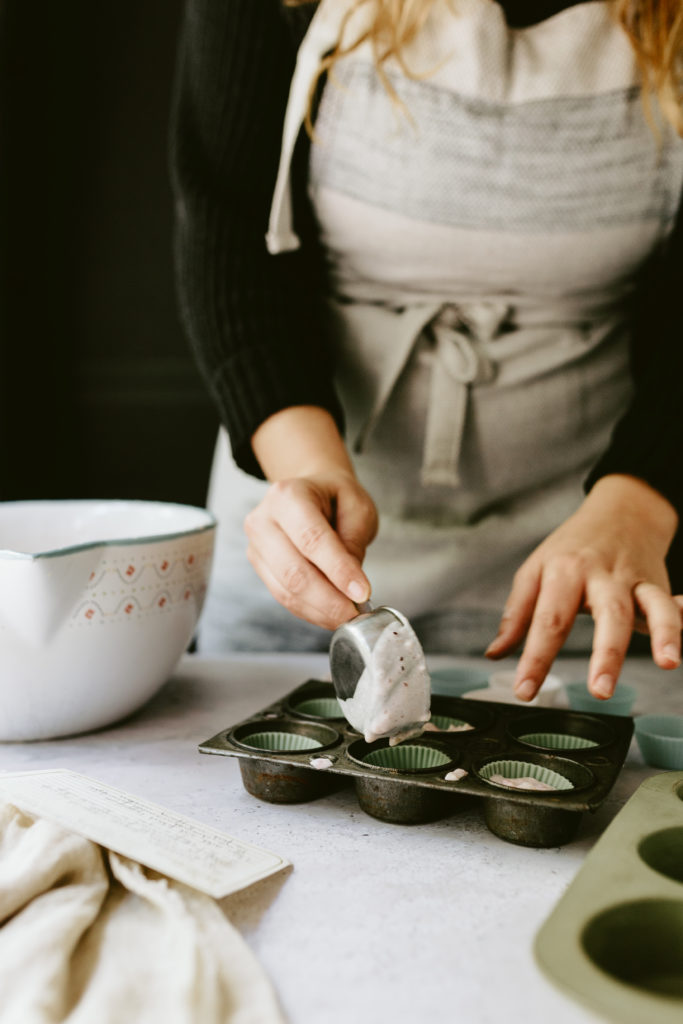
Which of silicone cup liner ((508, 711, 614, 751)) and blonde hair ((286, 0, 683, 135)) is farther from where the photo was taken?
blonde hair ((286, 0, 683, 135))

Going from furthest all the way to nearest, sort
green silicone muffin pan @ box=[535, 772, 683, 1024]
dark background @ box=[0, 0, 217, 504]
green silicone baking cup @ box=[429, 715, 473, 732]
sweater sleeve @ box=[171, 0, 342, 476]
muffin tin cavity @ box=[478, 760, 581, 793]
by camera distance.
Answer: dark background @ box=[0, 0, 217, 504]
sweater sleeve @ box=[171, 0, 342, 476]
green silicone baking cup @ box=[429, 715, 473, 732]
muffin tin cavity @ box=[478, 760, 581, 793]
green silicone muffin pan @ box=[535, 772, 683, 1024]

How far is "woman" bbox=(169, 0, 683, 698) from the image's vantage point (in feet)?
3.21

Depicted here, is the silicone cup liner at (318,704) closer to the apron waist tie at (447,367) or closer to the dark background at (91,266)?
the apron waist tie at (447,367)

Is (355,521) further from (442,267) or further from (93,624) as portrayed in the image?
(442,267)

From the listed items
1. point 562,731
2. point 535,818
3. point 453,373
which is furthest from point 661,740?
point 453,373

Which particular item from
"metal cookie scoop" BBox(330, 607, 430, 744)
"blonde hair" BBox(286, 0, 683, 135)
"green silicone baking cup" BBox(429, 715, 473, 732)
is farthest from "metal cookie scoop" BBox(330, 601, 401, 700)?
"blonde hair" BBox(286, 0, 683, 135)

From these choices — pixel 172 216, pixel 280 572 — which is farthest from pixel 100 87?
pixel 280 572

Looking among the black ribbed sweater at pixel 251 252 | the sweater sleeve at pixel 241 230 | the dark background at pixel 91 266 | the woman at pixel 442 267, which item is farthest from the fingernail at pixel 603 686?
the dark background at pixel 91 266

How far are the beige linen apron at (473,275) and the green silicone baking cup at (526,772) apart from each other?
1.45ft

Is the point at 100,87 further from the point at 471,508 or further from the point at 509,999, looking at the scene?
the point at 509,999

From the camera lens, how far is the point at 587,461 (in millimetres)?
1128

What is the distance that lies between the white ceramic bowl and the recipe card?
99mm

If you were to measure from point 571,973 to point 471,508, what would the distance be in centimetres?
74

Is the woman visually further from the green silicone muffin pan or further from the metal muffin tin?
the green silicone muffin pan
